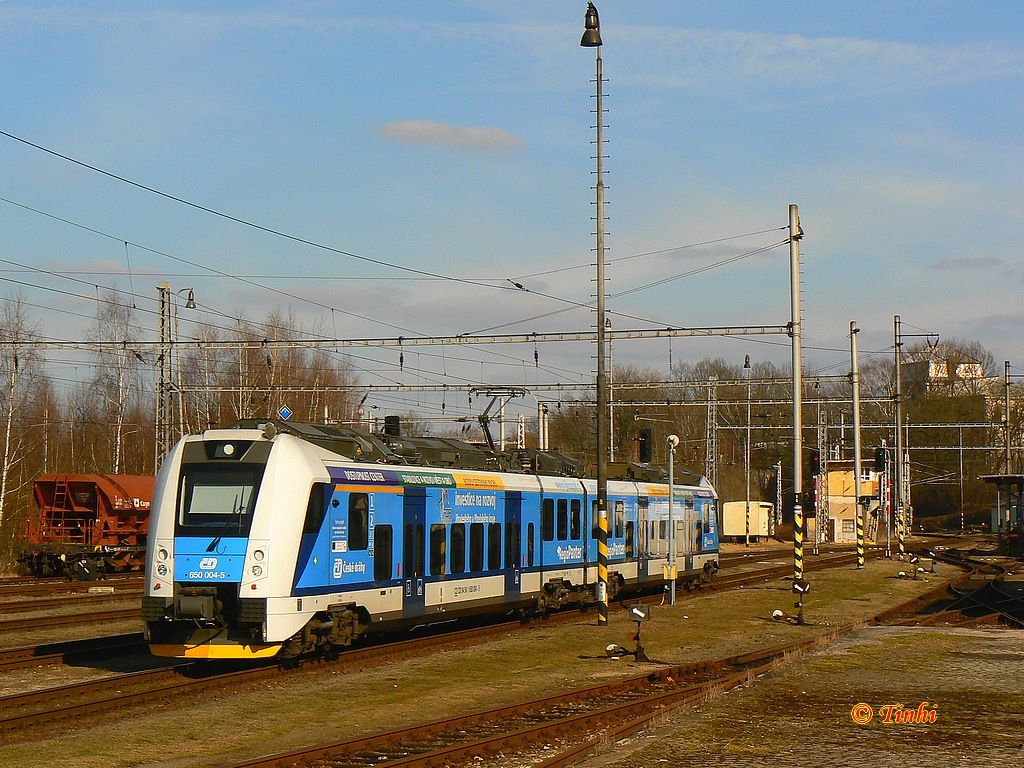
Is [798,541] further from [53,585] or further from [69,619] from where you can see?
[53,585]

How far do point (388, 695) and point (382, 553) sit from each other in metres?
3.80

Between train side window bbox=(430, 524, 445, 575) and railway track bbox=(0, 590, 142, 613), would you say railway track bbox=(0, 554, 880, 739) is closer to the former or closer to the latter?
train side window bbox=(430, 524, 445, 575)

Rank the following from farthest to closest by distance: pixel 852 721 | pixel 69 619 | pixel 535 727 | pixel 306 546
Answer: pixel 69 619
pixel 306 546
pixel 852 721
pixel 535 727

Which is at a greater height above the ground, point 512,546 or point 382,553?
point 382,553

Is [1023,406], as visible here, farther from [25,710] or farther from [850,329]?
[25,710]

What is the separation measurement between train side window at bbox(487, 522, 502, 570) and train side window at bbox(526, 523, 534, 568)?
1.36 meters

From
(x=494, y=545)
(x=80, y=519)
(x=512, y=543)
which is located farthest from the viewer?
(x=80, y=519)

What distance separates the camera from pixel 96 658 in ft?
61.4

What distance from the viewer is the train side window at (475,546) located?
72.5 ft

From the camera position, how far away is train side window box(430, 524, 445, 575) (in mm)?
20609

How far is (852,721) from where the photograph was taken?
13.2 meters

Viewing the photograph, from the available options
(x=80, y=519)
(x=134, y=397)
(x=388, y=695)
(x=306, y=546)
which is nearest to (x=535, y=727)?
(x=388, y=695)

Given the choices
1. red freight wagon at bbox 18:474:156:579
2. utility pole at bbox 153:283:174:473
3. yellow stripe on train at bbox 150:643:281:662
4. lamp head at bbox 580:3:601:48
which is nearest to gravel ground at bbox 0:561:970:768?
yellow stripe on train at bbox 150:643:281:662

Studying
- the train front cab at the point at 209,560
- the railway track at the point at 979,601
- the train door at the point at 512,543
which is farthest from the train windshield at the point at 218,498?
the railway track at the point at 979,601
